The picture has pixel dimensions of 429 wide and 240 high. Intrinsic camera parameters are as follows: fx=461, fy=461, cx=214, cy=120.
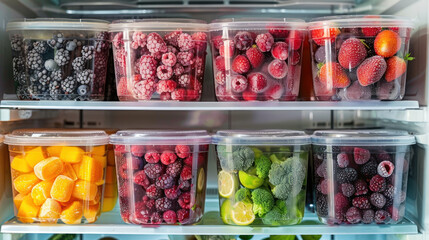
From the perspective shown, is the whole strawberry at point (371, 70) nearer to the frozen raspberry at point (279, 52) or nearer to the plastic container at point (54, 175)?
the frozen raspberry at point (279, 52)

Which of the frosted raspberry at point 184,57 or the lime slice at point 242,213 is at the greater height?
the frosted raspberry at point 184,57

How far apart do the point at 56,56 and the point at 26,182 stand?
40cm

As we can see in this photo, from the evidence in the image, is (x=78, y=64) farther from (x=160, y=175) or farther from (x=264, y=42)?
(x=264, y=42)

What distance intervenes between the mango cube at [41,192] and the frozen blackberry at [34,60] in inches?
13.9

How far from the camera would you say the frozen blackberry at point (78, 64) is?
1404 millimetres

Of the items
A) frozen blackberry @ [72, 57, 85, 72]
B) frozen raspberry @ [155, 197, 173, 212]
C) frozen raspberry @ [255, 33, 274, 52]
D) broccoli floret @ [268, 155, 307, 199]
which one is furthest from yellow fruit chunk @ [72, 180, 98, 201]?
frozen raspberry @ [255, 33, 274, 52]

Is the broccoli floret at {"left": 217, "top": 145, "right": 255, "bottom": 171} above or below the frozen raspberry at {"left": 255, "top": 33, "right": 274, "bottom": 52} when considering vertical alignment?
below

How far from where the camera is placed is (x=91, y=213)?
4.75ft

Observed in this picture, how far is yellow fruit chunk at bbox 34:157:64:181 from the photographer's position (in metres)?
1.37

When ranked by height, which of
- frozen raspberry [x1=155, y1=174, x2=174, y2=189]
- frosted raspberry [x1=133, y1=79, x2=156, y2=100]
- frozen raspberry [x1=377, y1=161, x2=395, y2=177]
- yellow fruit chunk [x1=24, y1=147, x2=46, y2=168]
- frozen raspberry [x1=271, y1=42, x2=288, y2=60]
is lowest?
frozen raspberry [x1=155, y1=174, x2=174, y2=189]

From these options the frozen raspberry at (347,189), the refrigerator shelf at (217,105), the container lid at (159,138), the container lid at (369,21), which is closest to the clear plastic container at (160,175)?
the container lid at (159,138)

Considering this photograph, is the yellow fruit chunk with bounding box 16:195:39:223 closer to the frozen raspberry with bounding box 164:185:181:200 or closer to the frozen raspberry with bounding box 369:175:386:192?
the frozen raspberry with bounding box 164:185:181:200

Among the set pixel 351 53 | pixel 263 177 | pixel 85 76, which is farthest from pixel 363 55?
pixel 85 76

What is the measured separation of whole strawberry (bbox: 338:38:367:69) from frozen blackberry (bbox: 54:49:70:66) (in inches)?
32.3
